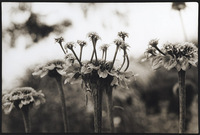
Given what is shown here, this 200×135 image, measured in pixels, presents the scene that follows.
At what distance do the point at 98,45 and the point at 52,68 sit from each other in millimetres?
263

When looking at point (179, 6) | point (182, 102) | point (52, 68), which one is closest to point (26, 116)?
point (52, 68)

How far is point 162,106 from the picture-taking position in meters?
1.30

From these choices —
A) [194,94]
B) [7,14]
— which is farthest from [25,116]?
[194,94]

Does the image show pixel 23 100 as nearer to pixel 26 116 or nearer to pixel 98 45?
pixel 26 116

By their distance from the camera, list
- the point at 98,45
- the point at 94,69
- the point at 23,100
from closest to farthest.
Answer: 1. the point at 94,69
2. the point at 23,100
3. the point at 98,45

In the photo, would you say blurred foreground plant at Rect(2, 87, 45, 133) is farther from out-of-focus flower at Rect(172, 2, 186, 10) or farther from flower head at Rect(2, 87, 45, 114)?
out-of-focus flower at Rect(172, 2, 186, 10)

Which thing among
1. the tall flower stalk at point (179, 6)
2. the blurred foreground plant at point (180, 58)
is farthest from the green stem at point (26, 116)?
the tall flower stalk at point (179, 6)

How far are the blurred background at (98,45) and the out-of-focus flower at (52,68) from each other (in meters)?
0.15

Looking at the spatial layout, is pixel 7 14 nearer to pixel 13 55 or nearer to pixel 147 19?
pixel 13 55

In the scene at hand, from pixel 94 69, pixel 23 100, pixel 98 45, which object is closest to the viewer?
pixel 94 69

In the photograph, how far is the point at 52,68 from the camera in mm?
1088

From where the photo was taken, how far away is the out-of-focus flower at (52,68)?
1.09 meters

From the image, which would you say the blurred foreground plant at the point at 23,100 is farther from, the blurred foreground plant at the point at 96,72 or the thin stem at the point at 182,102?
the thin stem at the point at 182,102

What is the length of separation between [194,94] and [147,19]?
1.19 feet
